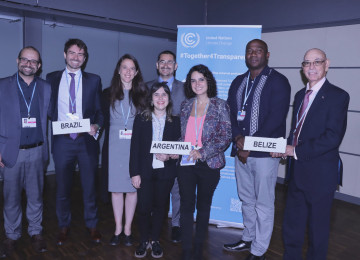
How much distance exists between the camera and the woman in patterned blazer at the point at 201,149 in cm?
251

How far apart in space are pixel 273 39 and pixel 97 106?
362cm

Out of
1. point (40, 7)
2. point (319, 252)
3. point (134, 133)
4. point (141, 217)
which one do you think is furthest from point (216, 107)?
point (40, 7)

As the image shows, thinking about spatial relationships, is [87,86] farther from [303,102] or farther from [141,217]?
[303,102]

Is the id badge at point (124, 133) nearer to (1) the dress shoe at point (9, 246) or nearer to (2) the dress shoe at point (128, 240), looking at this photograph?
(2) the dress shoe at point (128, 240)

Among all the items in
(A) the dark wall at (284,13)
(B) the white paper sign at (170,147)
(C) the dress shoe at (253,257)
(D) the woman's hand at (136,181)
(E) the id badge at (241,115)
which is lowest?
(C) the dress shoe at (253,257)

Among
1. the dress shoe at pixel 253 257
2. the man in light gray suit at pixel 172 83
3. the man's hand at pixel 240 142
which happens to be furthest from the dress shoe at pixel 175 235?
the man's hand at pixel 240 142

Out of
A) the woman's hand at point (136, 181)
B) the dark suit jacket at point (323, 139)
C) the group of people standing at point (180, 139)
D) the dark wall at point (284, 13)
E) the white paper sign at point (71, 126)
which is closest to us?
the dark suit jacket at point (323, 139)

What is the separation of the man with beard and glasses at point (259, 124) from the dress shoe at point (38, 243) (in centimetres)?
192

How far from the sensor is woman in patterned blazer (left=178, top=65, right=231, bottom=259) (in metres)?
2.51

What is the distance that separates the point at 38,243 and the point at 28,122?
45.2 inches

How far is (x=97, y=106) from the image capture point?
303 cm


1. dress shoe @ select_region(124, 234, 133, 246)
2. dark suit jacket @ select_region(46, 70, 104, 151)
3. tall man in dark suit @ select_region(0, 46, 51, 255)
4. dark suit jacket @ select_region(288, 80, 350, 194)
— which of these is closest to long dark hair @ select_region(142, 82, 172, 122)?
dark suit jacket @ select_region(46, 70, 104, 151)

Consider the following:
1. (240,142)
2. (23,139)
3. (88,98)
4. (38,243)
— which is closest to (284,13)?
(240,142)

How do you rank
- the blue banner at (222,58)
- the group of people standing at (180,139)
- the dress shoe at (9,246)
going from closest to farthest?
the group of people standing at (180,139) < the dress shoe at (9,246) < the blue banner at (222,58)
